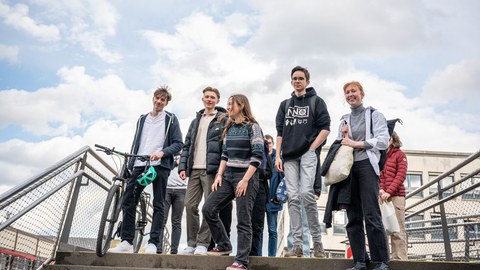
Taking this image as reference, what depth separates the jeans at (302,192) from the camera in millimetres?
4672

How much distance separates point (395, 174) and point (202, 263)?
120 inches

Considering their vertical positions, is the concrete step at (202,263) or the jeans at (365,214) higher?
the jeans at (365,214)

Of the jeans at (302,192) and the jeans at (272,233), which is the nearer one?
the jeans at (302,192)

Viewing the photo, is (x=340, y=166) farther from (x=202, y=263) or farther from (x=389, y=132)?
(x=202, y=263)

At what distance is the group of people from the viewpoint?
406 cm

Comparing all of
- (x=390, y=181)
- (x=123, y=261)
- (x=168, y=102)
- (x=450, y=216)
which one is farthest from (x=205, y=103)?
(x=450, y=216)

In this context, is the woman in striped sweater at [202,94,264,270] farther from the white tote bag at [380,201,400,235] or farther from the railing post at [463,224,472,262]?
the railing post at [463,224,472,262]

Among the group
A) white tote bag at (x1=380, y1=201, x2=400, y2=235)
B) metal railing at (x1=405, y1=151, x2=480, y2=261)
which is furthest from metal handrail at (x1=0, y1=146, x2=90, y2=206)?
metal railing at (x1=405, y1=151, x2=480, y2=261)

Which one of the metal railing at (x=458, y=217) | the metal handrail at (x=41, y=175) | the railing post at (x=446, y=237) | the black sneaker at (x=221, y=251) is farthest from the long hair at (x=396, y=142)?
the metal handrail at (x=41, y=175)

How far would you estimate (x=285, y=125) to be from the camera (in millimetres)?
5125

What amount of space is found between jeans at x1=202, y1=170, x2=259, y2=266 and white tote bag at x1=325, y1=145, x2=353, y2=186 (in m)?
0.79

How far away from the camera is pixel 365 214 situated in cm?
389

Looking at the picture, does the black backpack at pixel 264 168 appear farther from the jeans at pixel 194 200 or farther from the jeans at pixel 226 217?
the jeans at pixel 194 200

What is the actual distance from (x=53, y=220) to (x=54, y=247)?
32 centimetres
